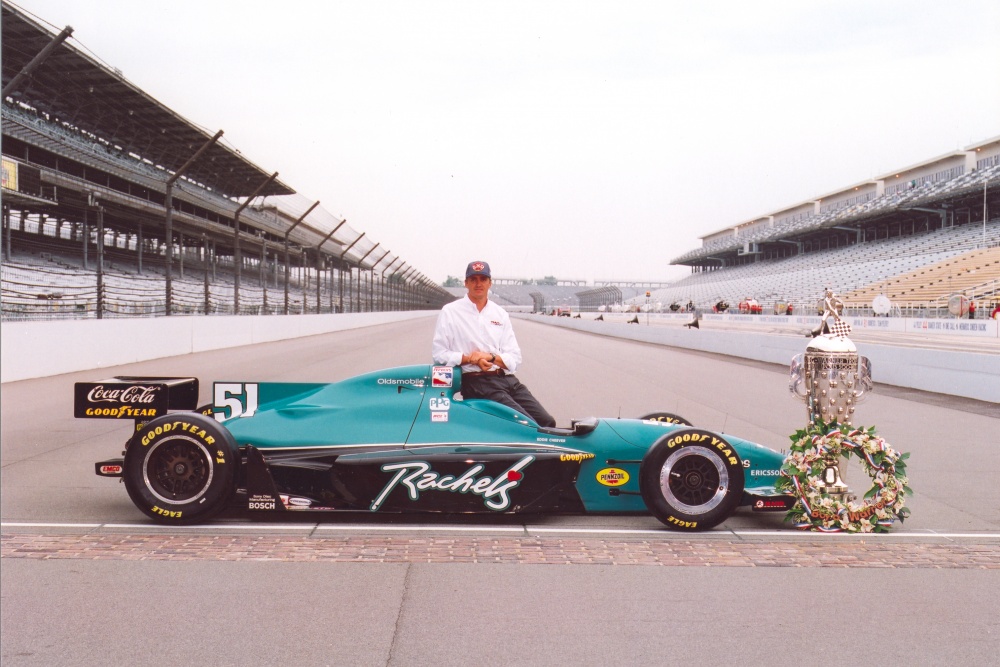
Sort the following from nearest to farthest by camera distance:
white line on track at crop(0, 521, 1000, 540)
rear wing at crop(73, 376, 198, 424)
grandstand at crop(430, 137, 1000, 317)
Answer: white line on track at crop(0, 521, 1000, 540) < rear wing at crop(73, 376, 198, 424) < grandstand at crop(430, 137, 1000, 317)

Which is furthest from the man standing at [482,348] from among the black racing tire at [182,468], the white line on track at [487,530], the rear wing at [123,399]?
the rear wing at [123,399]

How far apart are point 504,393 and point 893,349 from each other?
41.5 feet

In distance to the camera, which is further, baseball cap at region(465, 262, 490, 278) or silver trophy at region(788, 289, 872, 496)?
baseball cap at region(465, 262, 490, 278)

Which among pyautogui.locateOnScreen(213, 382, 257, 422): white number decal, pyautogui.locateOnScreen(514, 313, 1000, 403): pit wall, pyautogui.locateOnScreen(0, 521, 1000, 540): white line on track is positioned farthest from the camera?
pyautogui.locateOnScreen(514, 313, 1000, 403): pit wall

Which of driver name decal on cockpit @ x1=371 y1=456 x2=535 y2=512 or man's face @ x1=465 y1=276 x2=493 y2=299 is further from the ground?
man's face @ x1=465 y1=276 x2=493 y2=299

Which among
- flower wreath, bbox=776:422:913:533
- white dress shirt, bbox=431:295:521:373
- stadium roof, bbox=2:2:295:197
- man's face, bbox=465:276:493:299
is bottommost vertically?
flower wreath, bbox=776:422:913:533

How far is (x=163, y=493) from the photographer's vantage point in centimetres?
473

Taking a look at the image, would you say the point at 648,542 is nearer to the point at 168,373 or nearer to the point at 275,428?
the point at 275,428

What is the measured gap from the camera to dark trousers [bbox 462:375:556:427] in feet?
16.7

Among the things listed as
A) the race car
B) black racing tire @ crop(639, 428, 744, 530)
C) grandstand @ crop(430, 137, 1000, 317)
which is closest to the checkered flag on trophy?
the race car

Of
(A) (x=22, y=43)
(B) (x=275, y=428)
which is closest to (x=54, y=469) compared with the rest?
(B) (x=275, y=428)

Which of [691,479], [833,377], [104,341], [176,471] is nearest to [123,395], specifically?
[176,471]

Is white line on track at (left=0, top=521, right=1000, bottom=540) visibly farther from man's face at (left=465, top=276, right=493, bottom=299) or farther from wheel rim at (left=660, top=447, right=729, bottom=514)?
man's face at (left=465, top=276, right=493, bottom=299)

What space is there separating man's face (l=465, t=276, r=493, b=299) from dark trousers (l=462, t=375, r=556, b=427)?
568mm
